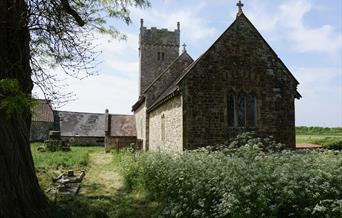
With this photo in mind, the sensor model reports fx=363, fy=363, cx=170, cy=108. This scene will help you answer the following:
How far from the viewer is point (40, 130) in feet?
150

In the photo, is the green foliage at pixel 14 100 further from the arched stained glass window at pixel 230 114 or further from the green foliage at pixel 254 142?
the arched stained glass window at pixel 230 114

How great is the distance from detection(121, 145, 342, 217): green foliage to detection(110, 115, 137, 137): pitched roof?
29.6 metres

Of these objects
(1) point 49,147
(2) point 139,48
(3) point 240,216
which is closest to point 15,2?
(3) point 240,216

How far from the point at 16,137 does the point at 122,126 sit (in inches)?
1301

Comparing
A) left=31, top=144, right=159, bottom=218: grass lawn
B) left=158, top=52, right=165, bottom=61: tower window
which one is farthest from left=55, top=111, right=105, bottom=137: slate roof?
left=31, top=144, right=159, bottom=218: grass lawn

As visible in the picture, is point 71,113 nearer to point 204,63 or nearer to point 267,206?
point 204,63

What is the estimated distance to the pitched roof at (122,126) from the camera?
3834 centimetres

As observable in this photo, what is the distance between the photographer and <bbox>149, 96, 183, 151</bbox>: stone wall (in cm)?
1599

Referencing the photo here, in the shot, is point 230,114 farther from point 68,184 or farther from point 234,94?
point 68,184

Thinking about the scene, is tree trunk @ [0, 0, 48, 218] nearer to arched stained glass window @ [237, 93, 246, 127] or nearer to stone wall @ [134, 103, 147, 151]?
arched stained glass window @ [237, 93, 246, 127]

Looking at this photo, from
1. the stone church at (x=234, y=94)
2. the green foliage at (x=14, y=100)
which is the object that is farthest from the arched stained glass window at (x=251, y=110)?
the green foliage at (x=14, y=100)

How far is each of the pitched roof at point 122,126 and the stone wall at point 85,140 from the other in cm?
444

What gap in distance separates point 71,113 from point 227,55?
37676 mm

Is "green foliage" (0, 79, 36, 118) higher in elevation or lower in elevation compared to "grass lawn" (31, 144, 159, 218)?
higher
